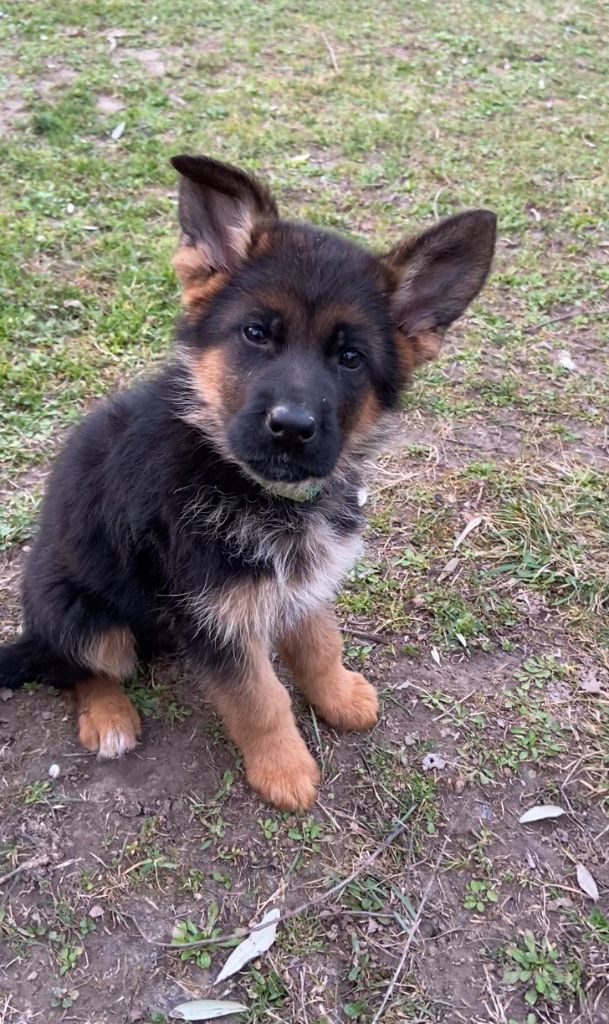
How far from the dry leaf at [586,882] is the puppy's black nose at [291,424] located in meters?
1.96

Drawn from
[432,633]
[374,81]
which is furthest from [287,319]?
[374,81]

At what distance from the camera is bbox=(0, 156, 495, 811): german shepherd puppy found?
256 centimetres

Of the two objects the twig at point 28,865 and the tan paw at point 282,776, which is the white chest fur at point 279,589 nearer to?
the tan paw at point 282,776

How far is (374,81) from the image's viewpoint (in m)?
8.48

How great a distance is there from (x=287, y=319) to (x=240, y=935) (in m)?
2.14

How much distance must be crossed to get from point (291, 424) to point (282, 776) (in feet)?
4.74

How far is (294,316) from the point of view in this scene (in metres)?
2.56

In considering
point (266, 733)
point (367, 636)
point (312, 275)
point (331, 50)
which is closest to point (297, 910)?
point (266, 733)

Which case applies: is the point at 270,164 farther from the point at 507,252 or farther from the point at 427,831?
the point at 427,831

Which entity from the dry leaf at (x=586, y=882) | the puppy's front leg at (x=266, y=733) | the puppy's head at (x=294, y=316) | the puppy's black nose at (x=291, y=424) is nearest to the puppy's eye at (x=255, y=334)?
the puppy's head at (x=294, y=316)

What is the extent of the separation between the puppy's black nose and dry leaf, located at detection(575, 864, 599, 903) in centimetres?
196

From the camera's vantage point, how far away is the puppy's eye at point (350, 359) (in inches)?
105

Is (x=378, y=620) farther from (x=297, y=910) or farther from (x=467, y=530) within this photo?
(x=297, y=910)

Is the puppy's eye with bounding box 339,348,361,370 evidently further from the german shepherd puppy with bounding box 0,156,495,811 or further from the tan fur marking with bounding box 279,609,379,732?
the tan fur marking with bounding box 279,609,379,732
